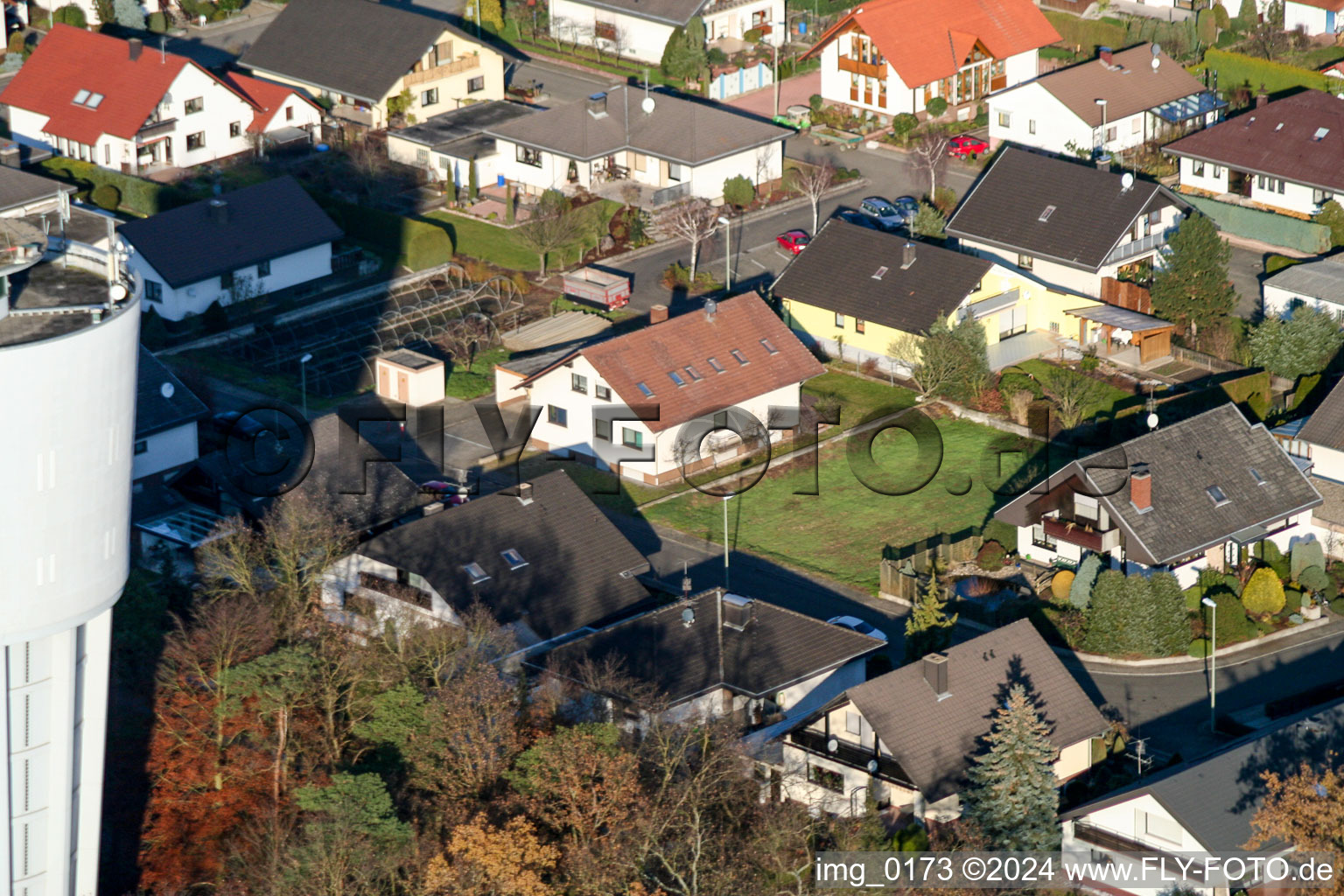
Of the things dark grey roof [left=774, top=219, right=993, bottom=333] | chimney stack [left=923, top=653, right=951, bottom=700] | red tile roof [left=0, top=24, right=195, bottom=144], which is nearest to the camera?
chimney stack [left=923, top=653, right=951, bottom=700]

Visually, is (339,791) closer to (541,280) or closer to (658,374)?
(658,374)

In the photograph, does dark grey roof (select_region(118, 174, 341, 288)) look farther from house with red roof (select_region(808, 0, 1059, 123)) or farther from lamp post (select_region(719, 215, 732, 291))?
house with red roof (select_region(808, 0, 1059, 123))

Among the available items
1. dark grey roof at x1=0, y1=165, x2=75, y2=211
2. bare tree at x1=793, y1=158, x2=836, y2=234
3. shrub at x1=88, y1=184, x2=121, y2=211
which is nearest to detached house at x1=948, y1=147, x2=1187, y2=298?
bare tree at x1=793, y1=158, x2=836, y2=234

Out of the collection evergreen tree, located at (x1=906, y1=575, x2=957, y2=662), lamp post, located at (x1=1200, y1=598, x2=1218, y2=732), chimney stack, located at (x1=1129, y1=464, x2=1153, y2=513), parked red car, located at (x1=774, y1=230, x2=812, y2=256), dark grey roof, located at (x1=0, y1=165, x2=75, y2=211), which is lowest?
parked red car, located at (x1=774, y1=230, x2=812, y2=256)

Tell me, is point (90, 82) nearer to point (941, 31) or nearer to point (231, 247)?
point (231, 247)

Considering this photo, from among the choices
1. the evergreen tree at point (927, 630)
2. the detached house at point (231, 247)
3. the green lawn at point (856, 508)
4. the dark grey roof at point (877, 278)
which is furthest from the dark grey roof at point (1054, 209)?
the evergreen tree at point (927, 630)

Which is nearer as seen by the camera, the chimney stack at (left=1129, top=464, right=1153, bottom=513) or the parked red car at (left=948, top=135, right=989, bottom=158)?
the chimney stack at (left=1129, top=464, right=1153, bottom=513)

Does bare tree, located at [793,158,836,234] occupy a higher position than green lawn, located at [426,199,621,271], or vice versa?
bare tree, located at [793,158,836,234]
